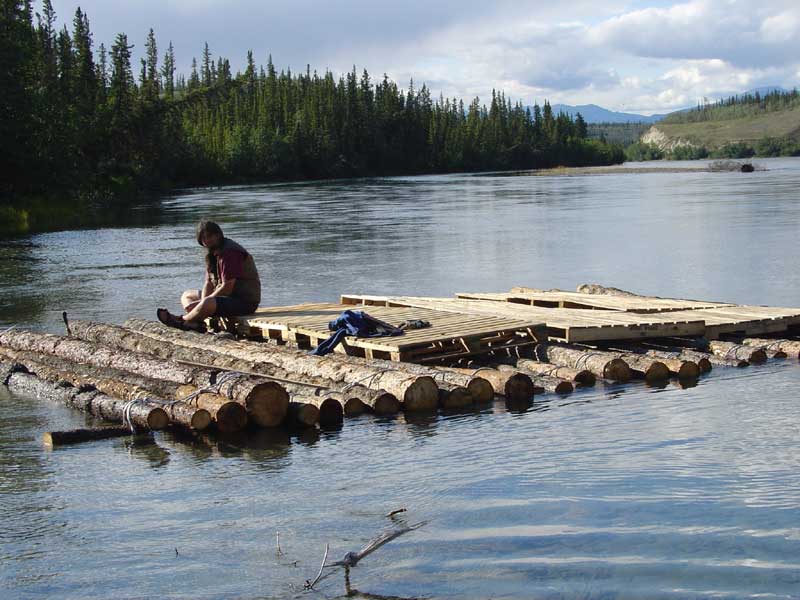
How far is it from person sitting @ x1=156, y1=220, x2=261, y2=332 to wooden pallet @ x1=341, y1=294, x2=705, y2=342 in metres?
2.77

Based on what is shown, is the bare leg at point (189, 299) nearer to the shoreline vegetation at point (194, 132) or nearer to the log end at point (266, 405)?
the log end at point (266, 405)

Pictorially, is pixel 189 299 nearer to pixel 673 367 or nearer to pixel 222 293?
pixel 222 293

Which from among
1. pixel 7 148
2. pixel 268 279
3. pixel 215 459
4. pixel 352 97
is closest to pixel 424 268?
pixel 268 279

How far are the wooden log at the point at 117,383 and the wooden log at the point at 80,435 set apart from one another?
0.50 metres

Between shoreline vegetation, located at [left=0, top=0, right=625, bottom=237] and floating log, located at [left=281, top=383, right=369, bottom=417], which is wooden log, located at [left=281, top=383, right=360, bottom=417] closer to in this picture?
floating log, located at [left=281, top=383, right=369, bottom=417]

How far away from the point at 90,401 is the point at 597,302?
26.7 ft

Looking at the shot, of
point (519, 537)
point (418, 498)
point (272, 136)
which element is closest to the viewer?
point (519, 537)

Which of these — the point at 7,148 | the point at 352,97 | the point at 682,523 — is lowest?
the point at 682,523

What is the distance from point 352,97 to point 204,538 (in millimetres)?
142527

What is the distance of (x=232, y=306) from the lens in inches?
605

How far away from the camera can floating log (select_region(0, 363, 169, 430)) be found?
10.7m

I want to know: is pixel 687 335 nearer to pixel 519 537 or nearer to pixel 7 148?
pixel 519 537

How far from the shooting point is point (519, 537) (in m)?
7.30

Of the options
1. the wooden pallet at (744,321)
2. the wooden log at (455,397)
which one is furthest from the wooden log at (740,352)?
the wooden log at (455,397)
